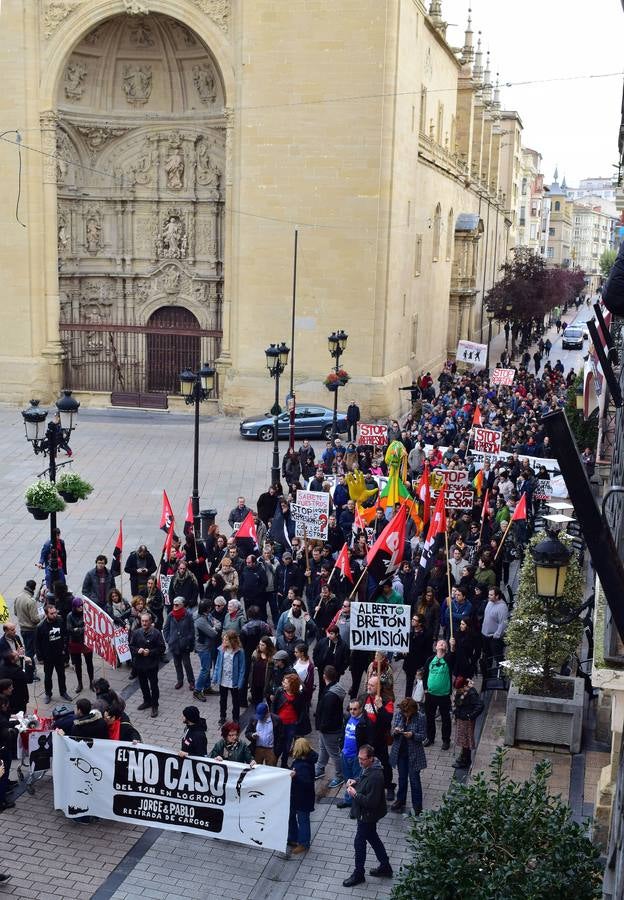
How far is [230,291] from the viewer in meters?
33.4

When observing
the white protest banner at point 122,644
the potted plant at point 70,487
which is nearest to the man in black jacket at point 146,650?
the white protest banner at point 122,644

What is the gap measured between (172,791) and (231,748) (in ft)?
2.16

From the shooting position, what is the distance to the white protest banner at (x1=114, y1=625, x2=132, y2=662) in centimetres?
1278

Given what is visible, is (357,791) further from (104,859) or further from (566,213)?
(566,213)

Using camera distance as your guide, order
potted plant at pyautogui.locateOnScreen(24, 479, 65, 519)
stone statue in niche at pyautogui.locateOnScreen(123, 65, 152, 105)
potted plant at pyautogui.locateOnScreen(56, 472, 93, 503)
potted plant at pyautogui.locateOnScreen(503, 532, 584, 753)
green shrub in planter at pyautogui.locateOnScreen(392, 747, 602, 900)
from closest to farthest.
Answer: green shrub in planter at pyautogui.locateOnScreen(392, 747, 602, 900) < potted plant at pyautogui.locateOnScreen(503, 532, 584, 753) < potted plant at pyautogui.locateOnScreen(24, 479, 65, 519) < potted plant at pyautogui.locateOnScreen(56, 472, 93, 503) < stone statue in niche at pyautogui.locateOnScreen(123, 65, 152, 105)

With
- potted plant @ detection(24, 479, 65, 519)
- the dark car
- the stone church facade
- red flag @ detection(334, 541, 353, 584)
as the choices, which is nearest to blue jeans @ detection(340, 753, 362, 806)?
red flag @ detection(334, 541, 353, 584)

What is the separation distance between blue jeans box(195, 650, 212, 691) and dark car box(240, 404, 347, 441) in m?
17.1

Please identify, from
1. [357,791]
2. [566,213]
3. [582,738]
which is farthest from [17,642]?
[566,213]

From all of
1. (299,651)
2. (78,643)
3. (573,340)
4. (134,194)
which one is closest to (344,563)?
A: (299,651)

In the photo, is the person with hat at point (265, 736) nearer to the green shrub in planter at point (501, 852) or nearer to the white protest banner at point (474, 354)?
the green shrub in planter at point (501, 852)

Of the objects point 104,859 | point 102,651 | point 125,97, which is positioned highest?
point 125,97

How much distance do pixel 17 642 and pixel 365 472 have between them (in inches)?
444

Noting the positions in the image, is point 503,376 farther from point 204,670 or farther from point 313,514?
point 204,670

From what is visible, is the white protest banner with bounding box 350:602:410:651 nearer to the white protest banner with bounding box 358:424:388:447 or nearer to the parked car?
the white protest banner with bounding box 358:424:388:447
